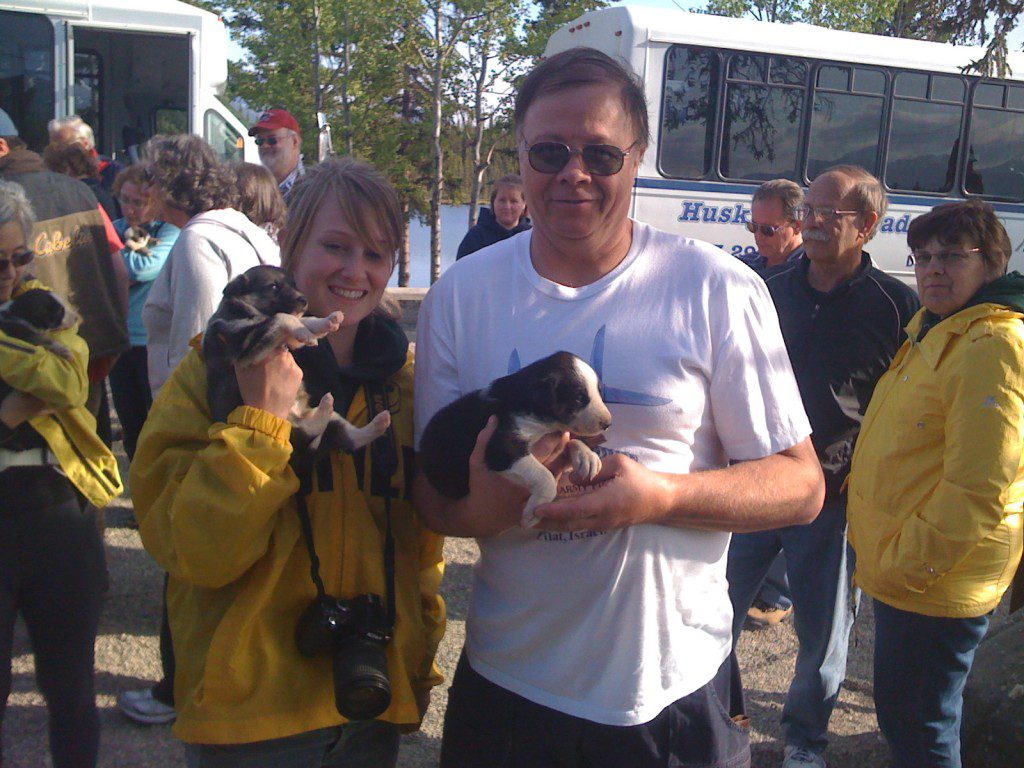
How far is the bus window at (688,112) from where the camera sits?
1226 centimetres

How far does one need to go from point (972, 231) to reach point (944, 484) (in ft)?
3.56

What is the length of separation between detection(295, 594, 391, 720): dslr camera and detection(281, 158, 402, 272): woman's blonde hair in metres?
0.98

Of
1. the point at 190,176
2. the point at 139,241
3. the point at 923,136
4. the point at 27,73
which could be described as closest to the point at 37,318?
the point at 190,176

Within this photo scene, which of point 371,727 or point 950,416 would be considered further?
point 950,416

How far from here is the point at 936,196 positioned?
546 inches

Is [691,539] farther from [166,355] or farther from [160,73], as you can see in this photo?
[160,73]

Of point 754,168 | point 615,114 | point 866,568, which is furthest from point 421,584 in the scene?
point 754,168

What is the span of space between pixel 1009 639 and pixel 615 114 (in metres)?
3.56

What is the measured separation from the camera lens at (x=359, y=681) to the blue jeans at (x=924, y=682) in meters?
2.19

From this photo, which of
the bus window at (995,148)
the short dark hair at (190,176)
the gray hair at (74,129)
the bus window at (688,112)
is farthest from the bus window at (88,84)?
the bus window at (995,148)

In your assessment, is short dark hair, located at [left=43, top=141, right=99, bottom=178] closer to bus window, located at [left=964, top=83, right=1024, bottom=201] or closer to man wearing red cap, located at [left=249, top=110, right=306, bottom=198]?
man wearing red cap, located at [left=249, top=110, right=306, bottom=198]

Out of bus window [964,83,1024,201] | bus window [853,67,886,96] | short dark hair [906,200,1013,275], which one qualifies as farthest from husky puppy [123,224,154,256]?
bus window [964,83,1024,201]

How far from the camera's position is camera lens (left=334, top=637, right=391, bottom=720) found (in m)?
1.99

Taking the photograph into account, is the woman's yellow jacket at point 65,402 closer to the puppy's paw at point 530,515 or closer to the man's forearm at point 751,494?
the puppy's paw at point 530,515
